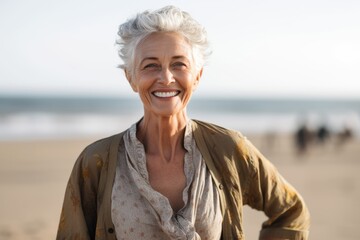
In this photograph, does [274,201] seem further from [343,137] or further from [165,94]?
[343,137]

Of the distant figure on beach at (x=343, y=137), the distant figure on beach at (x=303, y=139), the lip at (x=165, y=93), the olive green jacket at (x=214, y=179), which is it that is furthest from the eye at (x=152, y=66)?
the distant figure on beach at (x=343, y=137)

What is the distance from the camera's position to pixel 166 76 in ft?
8.92

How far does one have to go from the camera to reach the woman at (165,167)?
2719 millimetres

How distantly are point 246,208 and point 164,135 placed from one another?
7.19m

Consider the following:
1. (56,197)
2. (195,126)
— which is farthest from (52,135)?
(195,126)

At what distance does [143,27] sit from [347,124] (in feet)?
64.0

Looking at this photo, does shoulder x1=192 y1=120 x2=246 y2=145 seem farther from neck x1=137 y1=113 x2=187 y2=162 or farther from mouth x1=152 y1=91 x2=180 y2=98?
mouth x1=152 y1=91 x2=180 y2=98

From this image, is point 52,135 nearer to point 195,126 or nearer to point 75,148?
point 75,148

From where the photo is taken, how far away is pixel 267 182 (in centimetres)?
295

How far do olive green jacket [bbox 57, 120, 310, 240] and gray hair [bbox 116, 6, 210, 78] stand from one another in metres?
0.37

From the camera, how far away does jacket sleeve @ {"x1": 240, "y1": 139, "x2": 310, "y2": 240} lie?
292 centimetres

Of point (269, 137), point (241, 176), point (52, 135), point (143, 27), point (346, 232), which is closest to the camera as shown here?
point (143, 27)

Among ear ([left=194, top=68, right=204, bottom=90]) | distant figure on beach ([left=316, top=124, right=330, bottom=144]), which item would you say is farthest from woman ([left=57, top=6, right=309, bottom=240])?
distant figure on beach ([left=316, top=124, right=330, bottom=144])

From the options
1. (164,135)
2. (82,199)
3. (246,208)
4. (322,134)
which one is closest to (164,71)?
(164,135)
